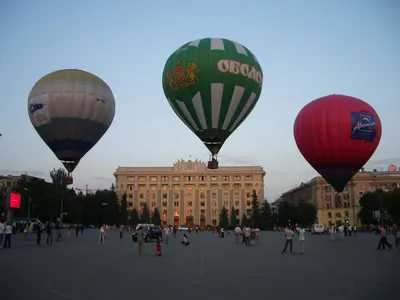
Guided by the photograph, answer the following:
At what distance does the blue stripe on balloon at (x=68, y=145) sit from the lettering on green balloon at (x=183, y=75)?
5523 millimetres

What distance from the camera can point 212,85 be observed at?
1945 cm

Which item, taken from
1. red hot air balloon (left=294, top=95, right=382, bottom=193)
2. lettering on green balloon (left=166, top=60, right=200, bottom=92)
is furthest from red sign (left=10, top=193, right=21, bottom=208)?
red hot air balloon (left=294, top=95, right=382, bottom=193)

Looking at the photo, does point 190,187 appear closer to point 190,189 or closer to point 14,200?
point 190,189

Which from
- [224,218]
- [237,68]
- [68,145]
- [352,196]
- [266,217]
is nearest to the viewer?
[237,68]

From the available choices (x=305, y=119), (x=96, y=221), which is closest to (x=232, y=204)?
(x=96, y=221)

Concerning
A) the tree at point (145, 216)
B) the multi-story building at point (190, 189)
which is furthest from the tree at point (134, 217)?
the multi-story building at point (190, 189)

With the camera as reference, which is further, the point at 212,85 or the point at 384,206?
the point at 384,206

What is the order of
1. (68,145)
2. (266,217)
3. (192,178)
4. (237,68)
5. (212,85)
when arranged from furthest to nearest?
1. (192,178)
2. (266,217)
3. (68,145)
4. (237,68)
5. (212,85)

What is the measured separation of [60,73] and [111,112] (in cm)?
320

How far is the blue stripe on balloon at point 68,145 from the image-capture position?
21.8 metres

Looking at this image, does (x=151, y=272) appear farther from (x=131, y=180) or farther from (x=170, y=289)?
(x=131, y=180)

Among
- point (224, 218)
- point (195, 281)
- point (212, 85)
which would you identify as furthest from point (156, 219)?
point (195, 281)

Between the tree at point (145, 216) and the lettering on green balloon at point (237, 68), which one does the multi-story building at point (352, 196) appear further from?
the lettering on green balloon at point (237, 68)

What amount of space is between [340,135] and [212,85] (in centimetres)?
844
